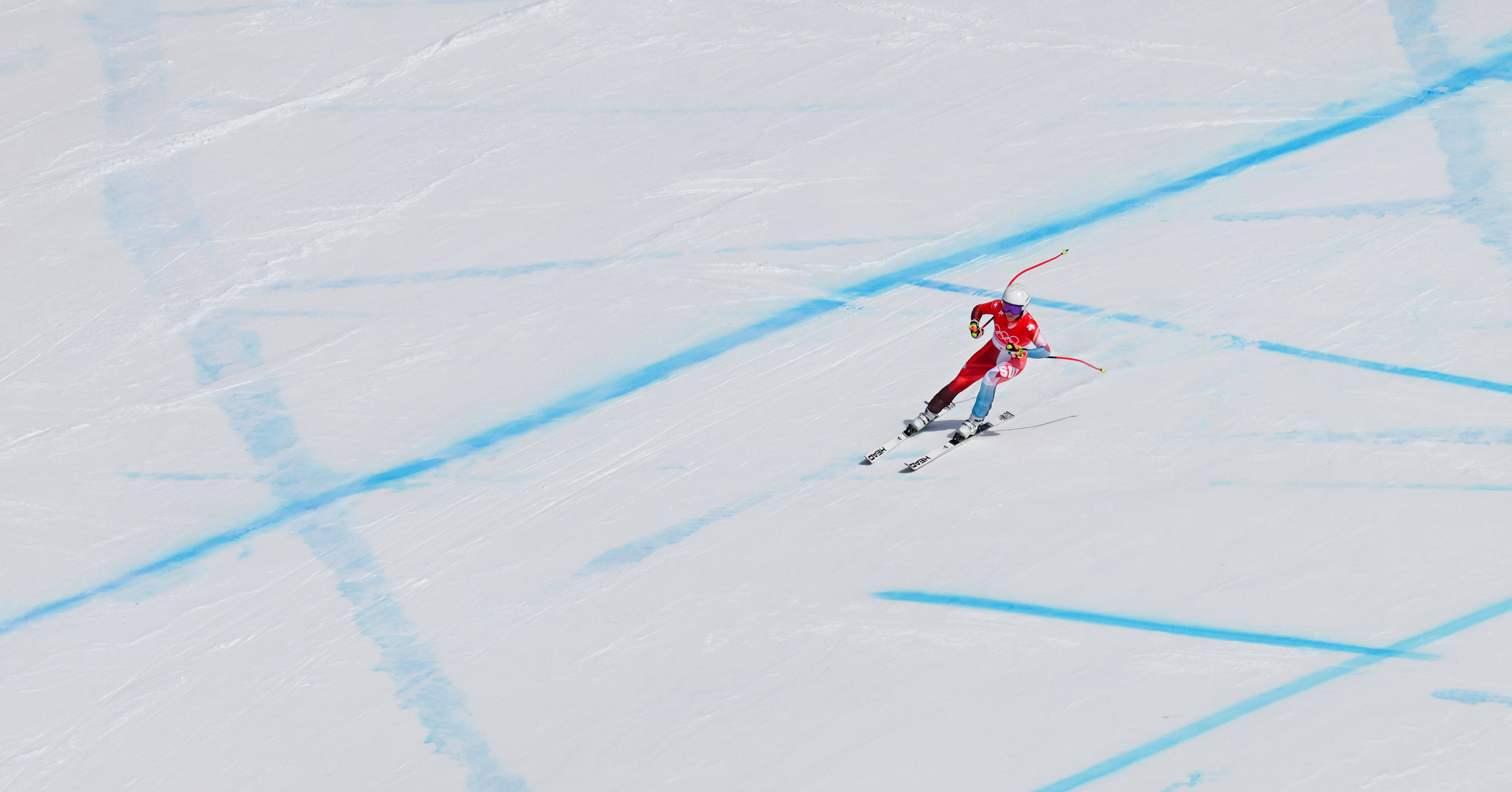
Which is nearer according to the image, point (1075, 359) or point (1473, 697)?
point (1473, 697)

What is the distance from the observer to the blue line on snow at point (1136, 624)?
4.52 m

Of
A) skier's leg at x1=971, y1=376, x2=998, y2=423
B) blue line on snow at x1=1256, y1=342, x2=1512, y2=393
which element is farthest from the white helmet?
blue line on snow at x1=1256, y1=342, x2=1512, y2=393

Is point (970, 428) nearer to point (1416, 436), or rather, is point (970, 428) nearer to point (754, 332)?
point (754, 332)

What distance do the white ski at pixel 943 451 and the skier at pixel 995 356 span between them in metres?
0.02

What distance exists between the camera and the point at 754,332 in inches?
241

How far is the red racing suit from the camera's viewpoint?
5086 mm

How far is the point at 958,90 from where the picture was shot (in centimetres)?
727

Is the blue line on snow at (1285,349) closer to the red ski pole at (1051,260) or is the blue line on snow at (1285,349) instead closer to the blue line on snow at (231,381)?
the red ski pole at (1051,260)

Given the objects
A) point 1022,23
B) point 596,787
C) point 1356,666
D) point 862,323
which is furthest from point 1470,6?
point 596,787

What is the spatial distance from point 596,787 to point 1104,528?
2008 millimetres

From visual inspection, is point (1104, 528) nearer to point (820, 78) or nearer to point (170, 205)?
point (820, 78)

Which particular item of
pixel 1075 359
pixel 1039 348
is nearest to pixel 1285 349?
pixel 1075 359

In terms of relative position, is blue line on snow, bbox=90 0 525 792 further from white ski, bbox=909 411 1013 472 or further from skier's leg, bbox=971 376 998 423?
skier's leg, bbox=971 376 998 423

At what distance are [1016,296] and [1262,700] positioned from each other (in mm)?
1602
